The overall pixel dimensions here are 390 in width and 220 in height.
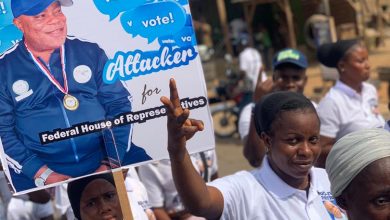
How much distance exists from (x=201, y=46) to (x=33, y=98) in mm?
17024

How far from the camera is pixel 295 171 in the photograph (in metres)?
2.53

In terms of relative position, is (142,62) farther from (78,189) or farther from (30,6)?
(78,189)

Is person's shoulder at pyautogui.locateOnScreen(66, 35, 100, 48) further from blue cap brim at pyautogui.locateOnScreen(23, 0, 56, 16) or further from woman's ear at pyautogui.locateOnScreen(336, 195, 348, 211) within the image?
woman's ear at pyautogui.locateOnScreen(336, 195, 348, 211)

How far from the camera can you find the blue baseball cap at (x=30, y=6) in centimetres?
227

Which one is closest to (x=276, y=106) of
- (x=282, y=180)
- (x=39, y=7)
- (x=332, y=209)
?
(x=282, y=180)

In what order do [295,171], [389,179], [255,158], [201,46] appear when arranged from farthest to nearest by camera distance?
[201,46] < [255,158] < [295,171] < [389,179]

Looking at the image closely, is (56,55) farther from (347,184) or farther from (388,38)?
(388,38)

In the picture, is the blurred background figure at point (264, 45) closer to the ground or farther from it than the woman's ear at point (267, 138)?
closer to the ground

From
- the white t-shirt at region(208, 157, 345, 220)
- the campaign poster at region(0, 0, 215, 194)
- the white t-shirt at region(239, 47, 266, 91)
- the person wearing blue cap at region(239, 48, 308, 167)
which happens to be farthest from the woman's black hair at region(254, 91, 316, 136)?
the white t-shirt at region(239, 47, 266, 91)

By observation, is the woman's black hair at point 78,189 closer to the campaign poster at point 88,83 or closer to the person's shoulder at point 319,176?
the campaign poster at point 88,83

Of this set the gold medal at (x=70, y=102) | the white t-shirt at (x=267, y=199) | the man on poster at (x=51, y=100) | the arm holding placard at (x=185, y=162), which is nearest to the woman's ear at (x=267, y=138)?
the white t-shirt at (x=267, y=199)

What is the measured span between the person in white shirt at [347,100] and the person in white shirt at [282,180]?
137cm

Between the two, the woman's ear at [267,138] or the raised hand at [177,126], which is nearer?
the raised hand at [177,126]

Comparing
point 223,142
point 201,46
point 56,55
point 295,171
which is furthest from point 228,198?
point 201,46
